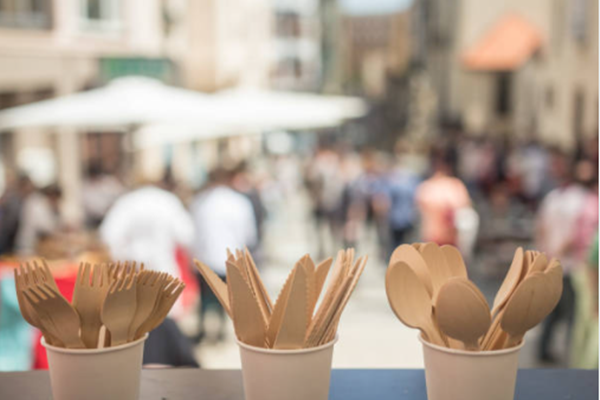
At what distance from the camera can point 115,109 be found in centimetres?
646

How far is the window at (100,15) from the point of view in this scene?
13.1m

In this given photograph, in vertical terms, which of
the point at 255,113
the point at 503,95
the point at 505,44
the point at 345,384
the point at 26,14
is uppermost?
the point at 26,14

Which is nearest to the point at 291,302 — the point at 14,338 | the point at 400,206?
the point at 14,338

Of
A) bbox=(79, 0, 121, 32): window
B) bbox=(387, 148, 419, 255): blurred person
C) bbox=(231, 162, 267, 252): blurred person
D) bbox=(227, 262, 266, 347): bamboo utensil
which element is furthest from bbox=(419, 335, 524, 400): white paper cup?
bbox=(79, 0, 121, 32): window

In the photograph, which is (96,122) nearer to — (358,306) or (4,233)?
(4,233)

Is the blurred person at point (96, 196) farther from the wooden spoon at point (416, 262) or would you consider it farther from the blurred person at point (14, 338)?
the wooden spoon at point (416, 262)

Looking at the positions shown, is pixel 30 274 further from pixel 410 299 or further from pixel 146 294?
pixel 410 299

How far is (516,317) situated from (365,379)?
0.40 metres

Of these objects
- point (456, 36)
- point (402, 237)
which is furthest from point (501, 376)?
point (456, 36)

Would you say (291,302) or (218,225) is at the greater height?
(291,302)

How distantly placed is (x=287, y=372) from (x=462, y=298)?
28cm

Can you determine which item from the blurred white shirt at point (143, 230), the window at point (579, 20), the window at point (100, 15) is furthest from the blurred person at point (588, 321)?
the window at point (100, 15)

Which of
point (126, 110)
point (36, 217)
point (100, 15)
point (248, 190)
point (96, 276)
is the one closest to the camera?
point (96, 276)

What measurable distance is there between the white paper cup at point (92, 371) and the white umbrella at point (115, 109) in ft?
18.0
